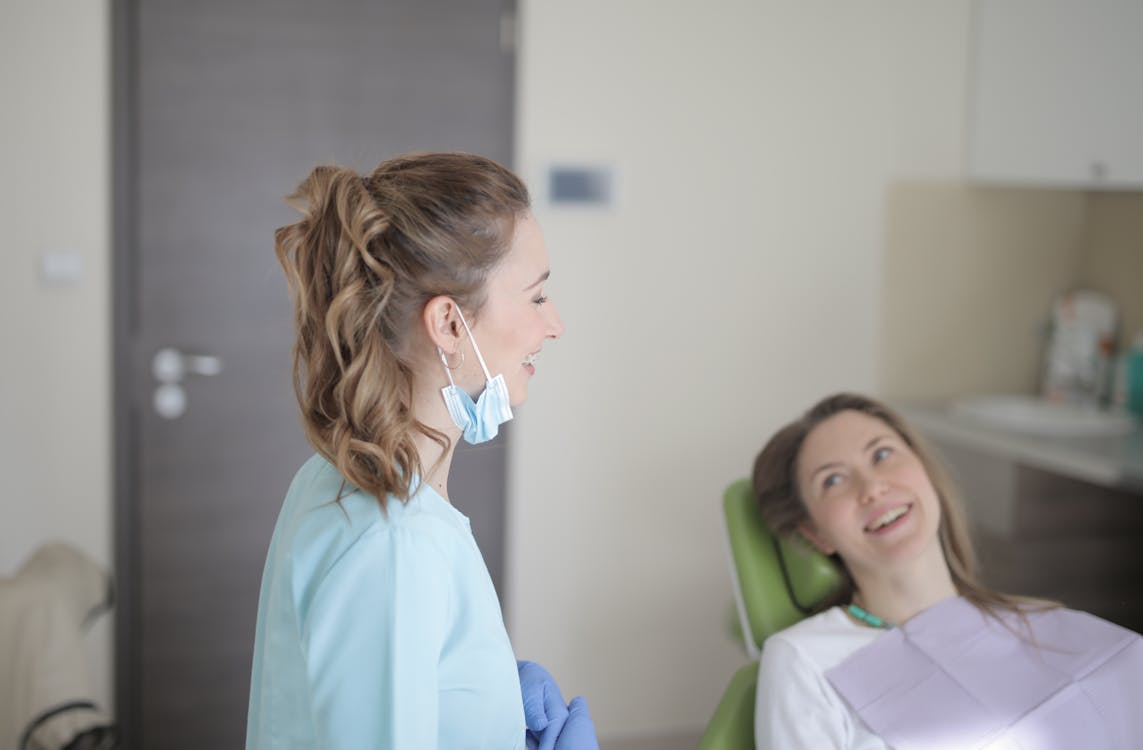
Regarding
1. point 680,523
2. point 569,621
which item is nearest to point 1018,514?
point 680,523

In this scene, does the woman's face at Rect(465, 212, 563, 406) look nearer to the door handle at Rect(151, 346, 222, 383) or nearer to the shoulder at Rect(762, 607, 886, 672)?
the shoulder at Rect(762, 607, 886, 672)

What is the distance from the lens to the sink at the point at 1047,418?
2.64 metres

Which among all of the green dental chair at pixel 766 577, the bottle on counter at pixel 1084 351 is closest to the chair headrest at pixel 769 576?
the green dental chair at pixel 766 577

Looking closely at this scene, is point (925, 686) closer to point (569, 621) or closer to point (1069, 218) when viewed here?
point (569, 621)

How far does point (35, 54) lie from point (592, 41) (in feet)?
4.07

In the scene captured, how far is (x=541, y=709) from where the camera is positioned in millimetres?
1274

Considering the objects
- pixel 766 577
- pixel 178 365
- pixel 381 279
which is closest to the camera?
pixel 381 279

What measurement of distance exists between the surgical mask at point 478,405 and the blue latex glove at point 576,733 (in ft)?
1.15

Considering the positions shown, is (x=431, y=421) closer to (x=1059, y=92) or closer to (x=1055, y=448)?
(x=1055, y=448)

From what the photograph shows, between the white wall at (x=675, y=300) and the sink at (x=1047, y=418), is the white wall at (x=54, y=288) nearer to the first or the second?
the white wall at (x=675, y=300)

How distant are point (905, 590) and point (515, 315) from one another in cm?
85

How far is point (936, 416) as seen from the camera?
9.25 feet

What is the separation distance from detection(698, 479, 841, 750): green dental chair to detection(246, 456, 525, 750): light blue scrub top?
74 cm

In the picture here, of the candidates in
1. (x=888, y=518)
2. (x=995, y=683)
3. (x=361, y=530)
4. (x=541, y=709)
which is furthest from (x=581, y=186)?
(x=361, y=530)
